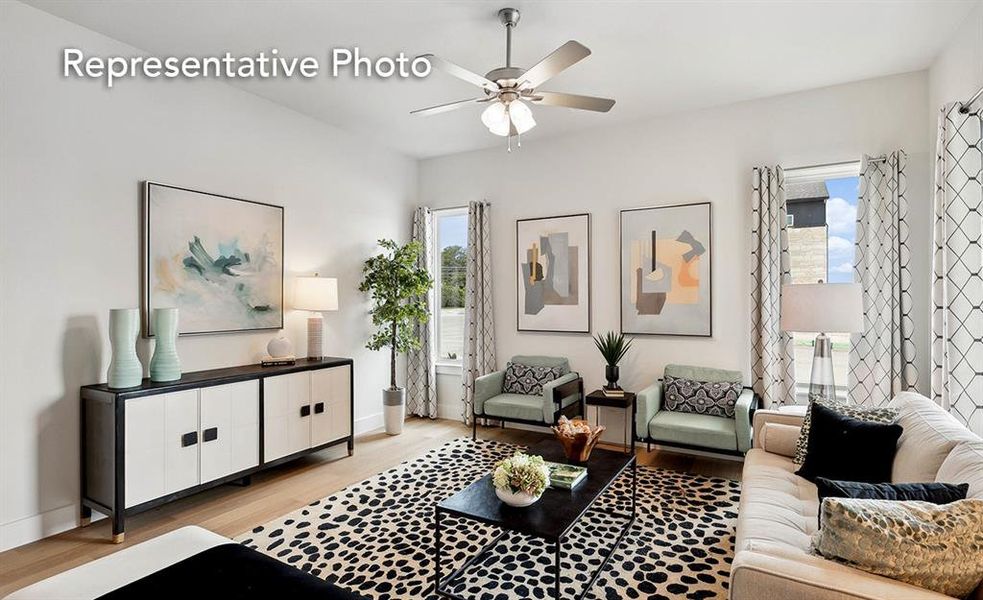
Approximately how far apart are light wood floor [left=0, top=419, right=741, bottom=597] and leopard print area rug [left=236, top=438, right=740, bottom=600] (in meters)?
0.24

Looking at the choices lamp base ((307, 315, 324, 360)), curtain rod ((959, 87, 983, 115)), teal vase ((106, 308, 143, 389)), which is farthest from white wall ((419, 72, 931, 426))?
teal vase ((106, 308, 143, 389))

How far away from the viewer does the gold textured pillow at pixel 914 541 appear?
4.26 feet

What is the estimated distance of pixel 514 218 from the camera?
5.27 metres

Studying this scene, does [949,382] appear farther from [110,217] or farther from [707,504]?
[110,217]

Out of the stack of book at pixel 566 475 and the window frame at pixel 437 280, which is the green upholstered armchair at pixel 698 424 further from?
the window frame at pixel 437 280

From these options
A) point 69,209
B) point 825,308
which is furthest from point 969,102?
point 69,209

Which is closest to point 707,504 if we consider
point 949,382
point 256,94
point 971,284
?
point 949,382

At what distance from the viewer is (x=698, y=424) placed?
3707mm

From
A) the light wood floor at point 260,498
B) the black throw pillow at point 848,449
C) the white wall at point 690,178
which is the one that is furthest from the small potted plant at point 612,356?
Answer: the black throw pillow at point 848,449

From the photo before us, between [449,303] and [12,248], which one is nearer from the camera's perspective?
[12,248]

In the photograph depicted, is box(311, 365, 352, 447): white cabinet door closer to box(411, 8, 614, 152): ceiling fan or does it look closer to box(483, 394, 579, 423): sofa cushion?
box(483, 394, 579, 423): sofa cushion

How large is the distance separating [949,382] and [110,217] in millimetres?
5014

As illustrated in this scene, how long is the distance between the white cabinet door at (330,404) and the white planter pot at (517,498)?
2.31 metres

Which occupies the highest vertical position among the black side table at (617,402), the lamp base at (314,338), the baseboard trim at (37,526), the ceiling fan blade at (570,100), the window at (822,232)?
the ceiling fan blade at (570,100)
